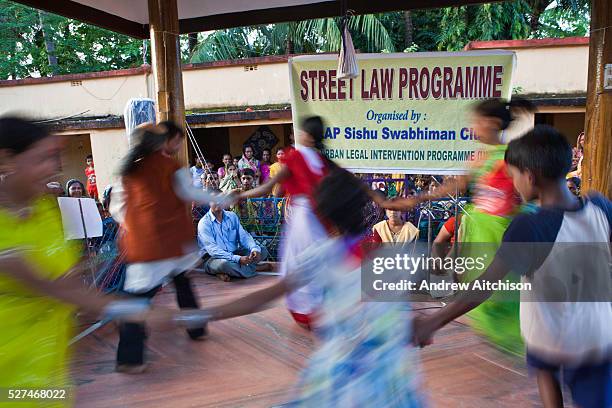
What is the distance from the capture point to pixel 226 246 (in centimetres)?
522

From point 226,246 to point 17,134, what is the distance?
3720mm

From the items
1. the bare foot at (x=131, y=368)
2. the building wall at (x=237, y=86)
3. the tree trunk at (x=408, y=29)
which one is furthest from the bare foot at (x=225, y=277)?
the tree trunk at (x=408, y=29)

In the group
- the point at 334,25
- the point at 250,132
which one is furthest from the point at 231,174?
the point at 334,25

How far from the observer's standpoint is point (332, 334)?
5.24 feet

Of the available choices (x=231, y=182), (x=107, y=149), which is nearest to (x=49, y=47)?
(x=107, y=149)

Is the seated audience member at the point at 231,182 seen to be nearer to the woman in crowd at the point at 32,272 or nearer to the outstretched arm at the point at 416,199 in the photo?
the outstretched arm at the point at 416,199

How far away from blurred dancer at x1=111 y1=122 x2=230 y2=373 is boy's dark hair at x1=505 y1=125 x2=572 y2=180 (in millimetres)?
2017

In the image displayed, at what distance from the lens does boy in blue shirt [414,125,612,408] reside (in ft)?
5.25

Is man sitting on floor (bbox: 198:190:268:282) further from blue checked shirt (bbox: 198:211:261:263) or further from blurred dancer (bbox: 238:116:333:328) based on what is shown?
blurred dancer (bbox: 238:116:333:328)

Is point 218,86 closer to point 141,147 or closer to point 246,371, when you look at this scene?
point 141,147

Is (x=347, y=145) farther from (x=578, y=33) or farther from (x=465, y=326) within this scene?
(x=578, y=33)

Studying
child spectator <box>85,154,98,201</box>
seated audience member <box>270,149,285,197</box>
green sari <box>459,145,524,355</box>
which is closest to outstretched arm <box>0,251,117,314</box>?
green sari <box>459,145,524,355</box>

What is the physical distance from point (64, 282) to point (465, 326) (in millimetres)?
2988

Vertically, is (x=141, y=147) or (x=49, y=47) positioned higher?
(x=49, y=47)
